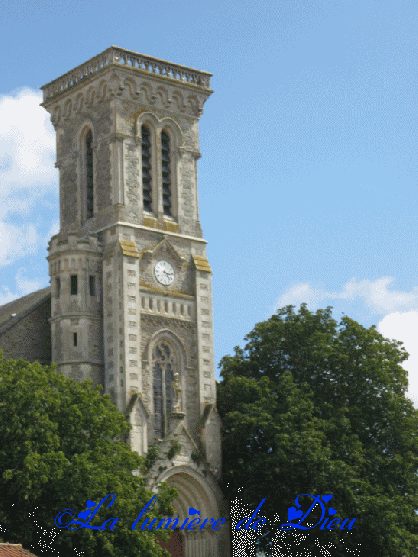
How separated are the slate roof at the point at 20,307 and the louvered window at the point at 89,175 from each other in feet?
14.6

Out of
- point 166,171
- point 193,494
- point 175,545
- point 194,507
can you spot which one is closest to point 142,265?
point 166,171

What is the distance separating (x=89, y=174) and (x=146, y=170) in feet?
9.30

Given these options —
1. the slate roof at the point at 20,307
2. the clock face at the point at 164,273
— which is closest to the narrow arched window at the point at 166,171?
the clock face at the point at 164,273

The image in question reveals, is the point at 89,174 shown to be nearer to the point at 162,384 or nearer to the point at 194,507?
the point at 162,384

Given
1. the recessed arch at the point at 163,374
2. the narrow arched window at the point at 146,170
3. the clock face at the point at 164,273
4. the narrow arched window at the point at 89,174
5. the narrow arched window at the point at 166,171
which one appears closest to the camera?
the recessed arch at the point at 163,374

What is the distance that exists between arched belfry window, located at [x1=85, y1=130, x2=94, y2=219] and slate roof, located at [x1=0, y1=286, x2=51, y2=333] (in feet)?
14.6

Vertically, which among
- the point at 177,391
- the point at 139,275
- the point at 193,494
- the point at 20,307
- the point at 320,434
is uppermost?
the point at 20,307

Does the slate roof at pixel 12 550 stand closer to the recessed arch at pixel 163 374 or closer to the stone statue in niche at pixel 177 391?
the recessed arch at pixel 163 374

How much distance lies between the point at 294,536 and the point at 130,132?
20474 mm

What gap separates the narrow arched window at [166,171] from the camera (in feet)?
209

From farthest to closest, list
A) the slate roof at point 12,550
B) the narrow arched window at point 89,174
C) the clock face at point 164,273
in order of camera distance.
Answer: the narrow arched window at point 89,174 < the clock face at point 164,273 < the slate roof at point 12,550

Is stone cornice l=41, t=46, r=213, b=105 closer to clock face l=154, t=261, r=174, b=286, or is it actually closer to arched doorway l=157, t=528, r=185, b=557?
clock face l=154, t=261, r=174, b=286

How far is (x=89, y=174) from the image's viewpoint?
63.7m

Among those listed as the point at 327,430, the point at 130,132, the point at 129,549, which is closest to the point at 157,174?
the point at 130,132
